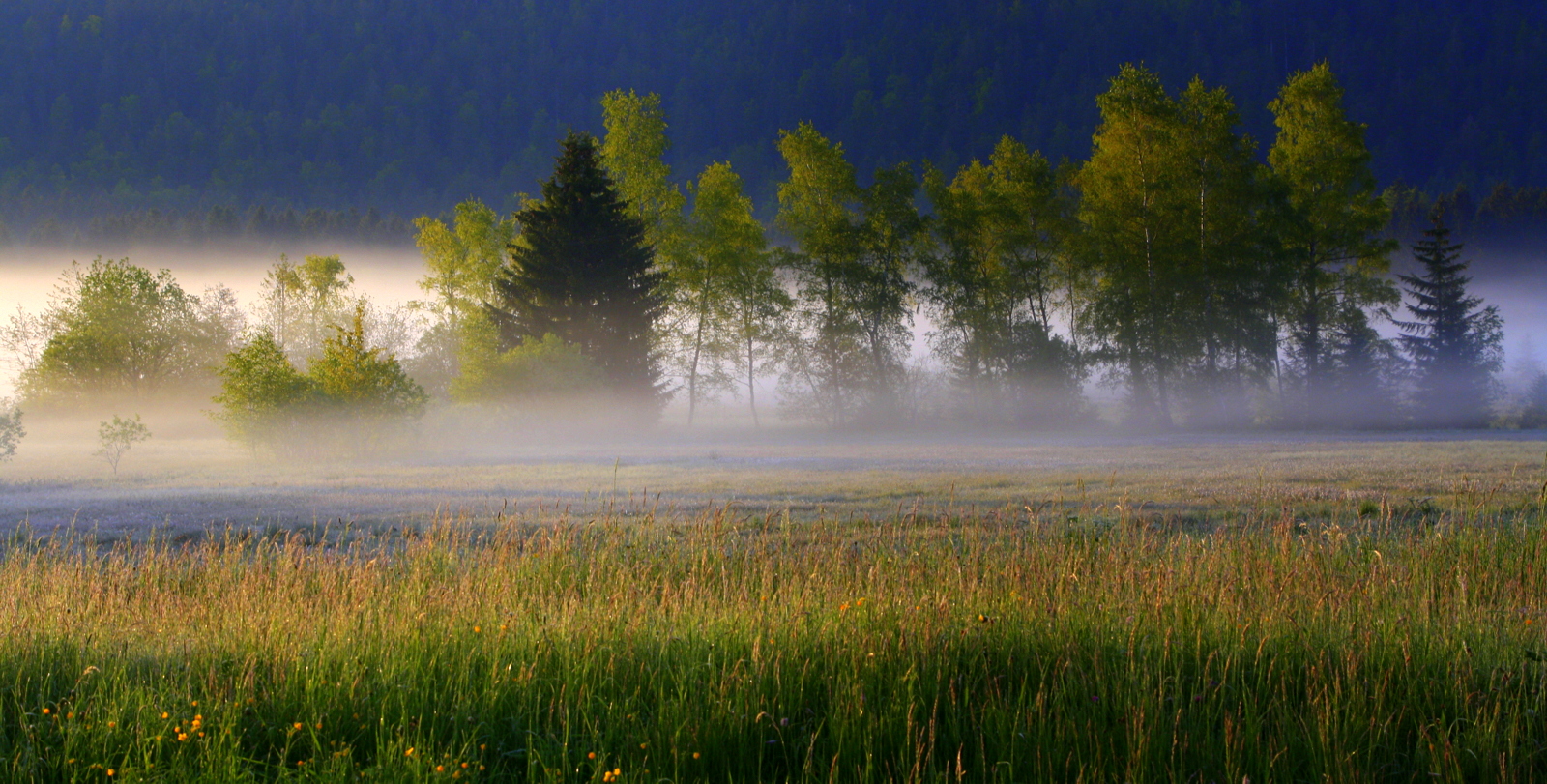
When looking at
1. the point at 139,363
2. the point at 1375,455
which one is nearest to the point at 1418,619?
the point at 1375,455

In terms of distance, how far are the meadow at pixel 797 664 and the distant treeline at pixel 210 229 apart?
51468 mm

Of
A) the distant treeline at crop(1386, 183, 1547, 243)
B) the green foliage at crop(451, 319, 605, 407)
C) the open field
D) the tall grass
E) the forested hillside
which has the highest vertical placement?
the forested hillside

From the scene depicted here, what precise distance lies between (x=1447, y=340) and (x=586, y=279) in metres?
32.2

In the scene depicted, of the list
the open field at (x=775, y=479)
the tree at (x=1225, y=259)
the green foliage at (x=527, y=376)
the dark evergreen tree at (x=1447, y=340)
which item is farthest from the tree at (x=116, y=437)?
the dark evergreen tree at (x=1447, y=340)

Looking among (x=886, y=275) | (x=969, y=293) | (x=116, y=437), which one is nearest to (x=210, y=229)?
(x=116, y=437)

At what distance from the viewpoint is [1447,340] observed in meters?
28.9

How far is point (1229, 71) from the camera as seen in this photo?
74938 mm

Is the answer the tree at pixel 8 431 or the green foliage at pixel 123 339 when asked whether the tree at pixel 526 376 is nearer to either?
the tree at pixel 8 431

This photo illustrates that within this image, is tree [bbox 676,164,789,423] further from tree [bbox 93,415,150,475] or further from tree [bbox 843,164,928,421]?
tree [bbox 93,415,150,475]

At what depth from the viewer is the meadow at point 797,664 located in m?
2.69

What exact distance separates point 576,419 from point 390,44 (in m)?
120

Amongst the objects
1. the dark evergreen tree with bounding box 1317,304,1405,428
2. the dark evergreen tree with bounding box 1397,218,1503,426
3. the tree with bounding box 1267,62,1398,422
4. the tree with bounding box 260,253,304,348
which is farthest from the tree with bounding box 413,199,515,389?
the dark evergreen tree with bounding box 1397,218,1503,426

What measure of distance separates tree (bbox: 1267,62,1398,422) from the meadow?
2500 cm

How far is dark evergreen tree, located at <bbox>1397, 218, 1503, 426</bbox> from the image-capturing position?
88.0 feet
